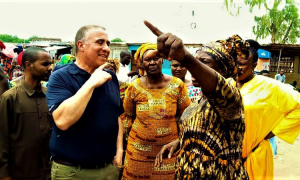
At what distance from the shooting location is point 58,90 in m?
1.96

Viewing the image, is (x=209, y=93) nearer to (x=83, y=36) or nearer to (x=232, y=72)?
(x=232, y=72)

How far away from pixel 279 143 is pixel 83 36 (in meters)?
7.36

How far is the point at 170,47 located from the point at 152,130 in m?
1.94

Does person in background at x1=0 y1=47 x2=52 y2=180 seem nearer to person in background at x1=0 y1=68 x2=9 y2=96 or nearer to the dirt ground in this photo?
person in background at x1=0 y1=68 x2=9 y2=96

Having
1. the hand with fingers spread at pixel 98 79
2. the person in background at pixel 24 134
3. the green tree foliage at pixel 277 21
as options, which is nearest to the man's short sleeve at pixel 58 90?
the hand with fingers spread at pixel 98 79

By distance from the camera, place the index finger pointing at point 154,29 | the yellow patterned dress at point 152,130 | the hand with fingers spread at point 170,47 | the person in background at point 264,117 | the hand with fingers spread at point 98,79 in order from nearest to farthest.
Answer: the hand with fingers spread at point 170,47, the index finger pointing at point 154,29, the hand with fingers spread at point 98,79, the person in background at point 264,117, the yellow patterned dress at point 152,130

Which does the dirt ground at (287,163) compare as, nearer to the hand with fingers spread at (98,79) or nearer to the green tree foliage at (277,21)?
the hand with fingers spread at (98,79)

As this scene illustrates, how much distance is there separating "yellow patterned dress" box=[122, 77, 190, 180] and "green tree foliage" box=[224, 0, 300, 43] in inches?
861

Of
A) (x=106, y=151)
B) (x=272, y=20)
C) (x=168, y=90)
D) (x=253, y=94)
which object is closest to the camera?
(x=106, y=151)

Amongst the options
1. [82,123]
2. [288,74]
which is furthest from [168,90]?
[288,74]

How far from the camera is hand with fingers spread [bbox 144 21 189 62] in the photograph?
1268 mm

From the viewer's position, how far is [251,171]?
2781 millimetres

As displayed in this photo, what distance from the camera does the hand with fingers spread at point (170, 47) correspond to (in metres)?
1.27

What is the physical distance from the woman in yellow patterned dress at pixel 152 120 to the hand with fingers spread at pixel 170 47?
1754mm
